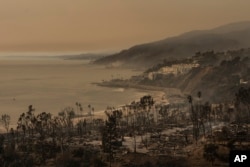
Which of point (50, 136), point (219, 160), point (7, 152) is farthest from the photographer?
point (50, 136)

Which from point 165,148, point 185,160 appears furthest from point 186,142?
point 185,160

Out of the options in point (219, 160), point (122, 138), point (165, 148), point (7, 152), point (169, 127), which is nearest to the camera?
point (219, 160)

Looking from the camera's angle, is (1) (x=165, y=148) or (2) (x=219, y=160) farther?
(1) (x=165, y=148)

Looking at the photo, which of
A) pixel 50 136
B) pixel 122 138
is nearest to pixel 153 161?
pixel 122 138

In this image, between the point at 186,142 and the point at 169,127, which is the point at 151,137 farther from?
the point at 169,127

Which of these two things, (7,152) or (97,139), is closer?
(7,152)

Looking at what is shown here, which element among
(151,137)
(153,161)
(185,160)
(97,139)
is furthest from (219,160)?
(97,139)

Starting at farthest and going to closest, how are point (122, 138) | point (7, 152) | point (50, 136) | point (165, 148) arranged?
1. point (50, 136)
2. point (122, 138)
3. point (165, 148)
4. point (7, 152)

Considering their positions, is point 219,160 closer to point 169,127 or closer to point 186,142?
point 186,142

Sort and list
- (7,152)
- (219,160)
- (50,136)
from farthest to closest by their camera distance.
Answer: (50,136) < (7,152) < (219,160)
